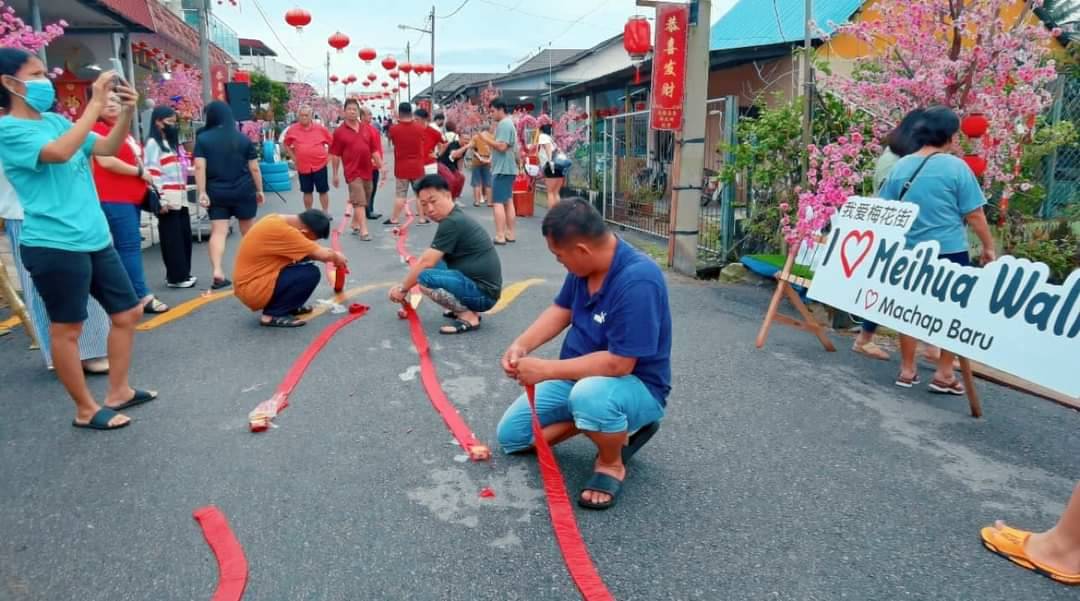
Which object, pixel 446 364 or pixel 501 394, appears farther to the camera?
pixel 446 364

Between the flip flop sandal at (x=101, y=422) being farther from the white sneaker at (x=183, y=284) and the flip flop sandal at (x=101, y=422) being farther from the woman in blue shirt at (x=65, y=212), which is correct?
the white sneaker at (x=183, y=284)

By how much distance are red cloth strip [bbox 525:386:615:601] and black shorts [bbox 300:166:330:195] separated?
26.5 feet

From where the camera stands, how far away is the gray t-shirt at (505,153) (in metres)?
10.9

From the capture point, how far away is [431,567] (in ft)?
8.89

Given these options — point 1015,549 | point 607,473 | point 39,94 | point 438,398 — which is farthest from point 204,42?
point 1015,549

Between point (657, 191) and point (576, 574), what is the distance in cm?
942

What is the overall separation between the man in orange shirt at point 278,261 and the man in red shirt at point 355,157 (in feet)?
15.0

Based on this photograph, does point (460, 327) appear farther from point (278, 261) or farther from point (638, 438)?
point (638, 438)

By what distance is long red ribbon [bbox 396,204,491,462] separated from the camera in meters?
3.68

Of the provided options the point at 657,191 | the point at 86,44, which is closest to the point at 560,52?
the point at 86,44

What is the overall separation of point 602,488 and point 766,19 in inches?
600

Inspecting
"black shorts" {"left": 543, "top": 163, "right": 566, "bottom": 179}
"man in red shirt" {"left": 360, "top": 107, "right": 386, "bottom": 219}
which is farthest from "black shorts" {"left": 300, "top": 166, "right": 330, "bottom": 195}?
"black shorts" {"left": 543, "top": 163, "right": 566, "bottom": 179}

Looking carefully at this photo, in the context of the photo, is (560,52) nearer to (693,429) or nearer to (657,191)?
(657,191)

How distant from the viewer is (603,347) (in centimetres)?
325
